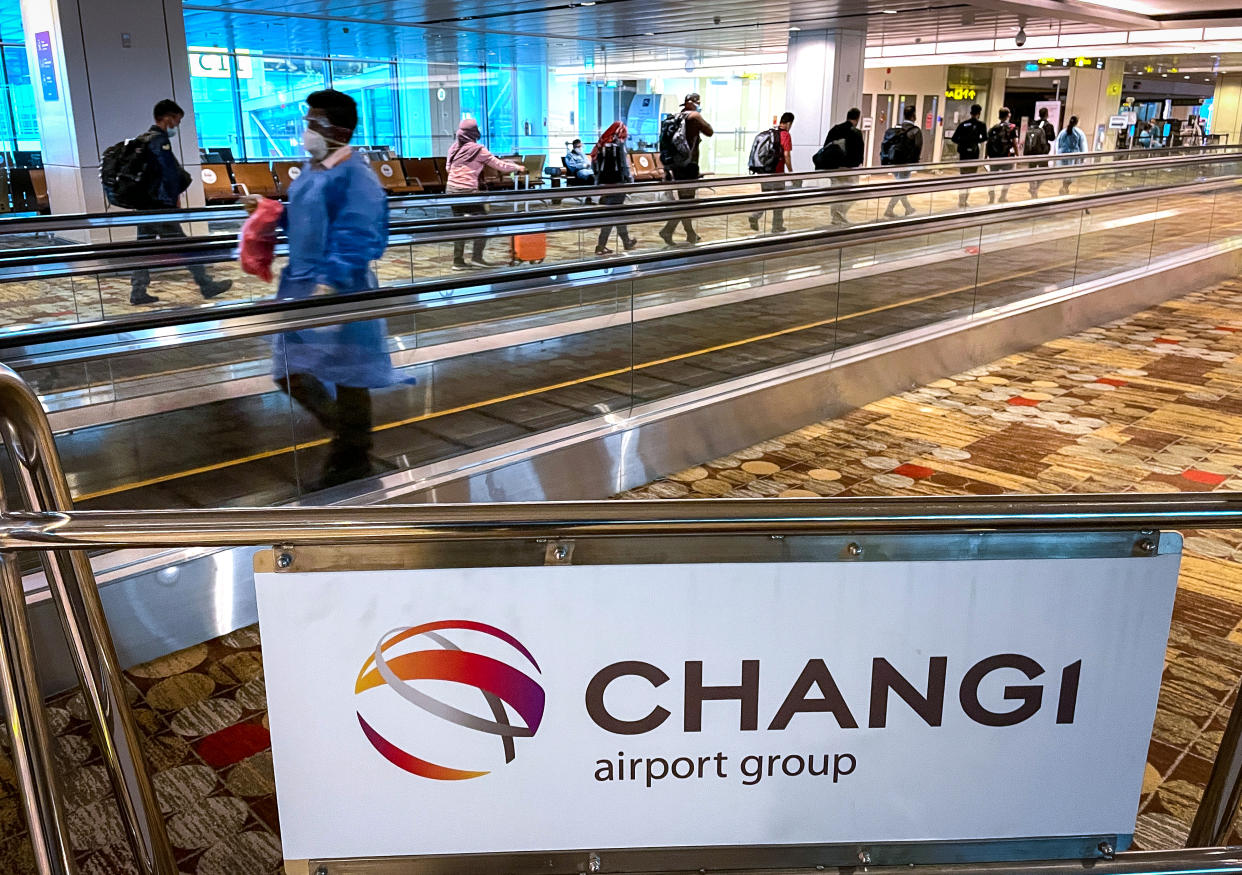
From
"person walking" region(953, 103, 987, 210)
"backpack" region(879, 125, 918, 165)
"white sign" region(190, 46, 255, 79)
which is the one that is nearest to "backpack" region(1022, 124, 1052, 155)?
"person walking" region(953, 103, 987, 210)

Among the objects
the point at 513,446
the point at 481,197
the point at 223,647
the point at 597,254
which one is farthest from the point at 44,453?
the point at 481,197

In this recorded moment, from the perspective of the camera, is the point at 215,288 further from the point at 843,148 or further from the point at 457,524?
the point at 843,148

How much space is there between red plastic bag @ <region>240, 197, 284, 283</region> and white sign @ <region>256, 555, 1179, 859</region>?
339 centimetres

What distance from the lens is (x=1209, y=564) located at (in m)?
4.53

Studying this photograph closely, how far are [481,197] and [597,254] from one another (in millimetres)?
1819

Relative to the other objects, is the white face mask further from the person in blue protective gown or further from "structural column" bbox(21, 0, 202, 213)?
"structural column" bbox(21, 0, 202, 213)

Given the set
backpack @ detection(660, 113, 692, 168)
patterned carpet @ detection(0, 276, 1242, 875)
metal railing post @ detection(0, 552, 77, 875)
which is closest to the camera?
metal railing post @ detection(0, 552, 77, 875)

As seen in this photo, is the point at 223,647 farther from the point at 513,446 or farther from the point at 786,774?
the point at 786,774

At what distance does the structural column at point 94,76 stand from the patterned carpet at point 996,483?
9.08 meters

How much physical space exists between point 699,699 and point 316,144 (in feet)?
11.5

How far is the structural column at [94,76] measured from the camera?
36.6 feet

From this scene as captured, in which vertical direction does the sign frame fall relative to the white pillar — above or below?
below

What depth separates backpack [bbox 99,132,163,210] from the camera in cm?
892

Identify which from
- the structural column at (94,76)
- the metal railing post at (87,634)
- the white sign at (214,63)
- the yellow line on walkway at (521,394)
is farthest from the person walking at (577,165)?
the metal railing post at (87,634)
